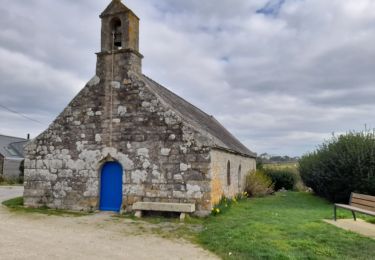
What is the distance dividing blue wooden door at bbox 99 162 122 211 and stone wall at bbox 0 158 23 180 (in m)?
23.9

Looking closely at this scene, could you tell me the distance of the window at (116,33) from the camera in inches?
522

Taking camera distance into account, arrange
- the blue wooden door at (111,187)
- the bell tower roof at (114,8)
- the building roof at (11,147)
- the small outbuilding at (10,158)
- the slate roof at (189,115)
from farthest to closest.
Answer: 1. the building roof at (11,147)
2. the small outbuilding at (10,158)
3. the bell tower roof at (114,8)
4. the slate roof at (189,115)
5. the blue wooden door at (111,187)

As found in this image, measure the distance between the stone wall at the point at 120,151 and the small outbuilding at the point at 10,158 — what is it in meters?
21.6

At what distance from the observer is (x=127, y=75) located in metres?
12.5

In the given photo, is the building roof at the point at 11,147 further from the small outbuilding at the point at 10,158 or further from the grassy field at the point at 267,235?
the grassy field at the point at 267,235

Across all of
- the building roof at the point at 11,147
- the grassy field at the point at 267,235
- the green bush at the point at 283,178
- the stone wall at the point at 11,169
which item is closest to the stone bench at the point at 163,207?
the grassy field at the point at 267,235

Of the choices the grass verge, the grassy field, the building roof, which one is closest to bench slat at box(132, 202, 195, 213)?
the grassy field

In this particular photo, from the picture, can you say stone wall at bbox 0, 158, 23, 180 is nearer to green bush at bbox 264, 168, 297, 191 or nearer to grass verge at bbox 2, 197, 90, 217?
grass verge at bbox 2, 197, 90, 217

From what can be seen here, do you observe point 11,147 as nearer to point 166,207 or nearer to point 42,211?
point 42,211

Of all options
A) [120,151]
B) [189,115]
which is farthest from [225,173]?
[120,151]

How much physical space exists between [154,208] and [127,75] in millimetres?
4636

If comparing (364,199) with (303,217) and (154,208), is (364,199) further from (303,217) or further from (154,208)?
(154,208)

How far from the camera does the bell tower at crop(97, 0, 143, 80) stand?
12.7 m

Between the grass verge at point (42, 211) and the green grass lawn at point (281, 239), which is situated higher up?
the green grass lawn at point (281, 239)
